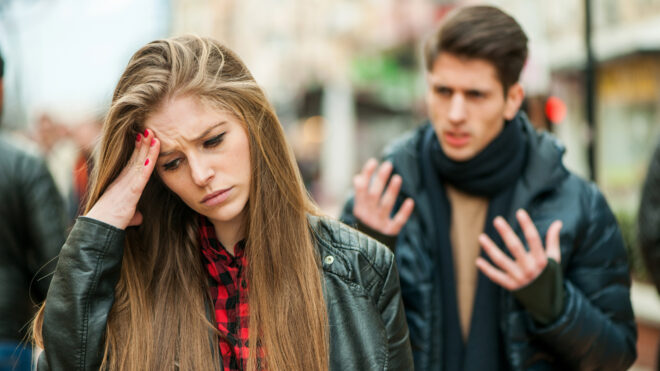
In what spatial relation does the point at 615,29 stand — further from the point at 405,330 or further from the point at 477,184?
the point at 405,330

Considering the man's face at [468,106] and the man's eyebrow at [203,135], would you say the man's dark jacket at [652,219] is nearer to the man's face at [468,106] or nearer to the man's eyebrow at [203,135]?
the man's face at [468,106]

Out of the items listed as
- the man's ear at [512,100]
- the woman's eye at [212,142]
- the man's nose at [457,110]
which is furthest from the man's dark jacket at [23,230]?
the man's ear at [512,100]

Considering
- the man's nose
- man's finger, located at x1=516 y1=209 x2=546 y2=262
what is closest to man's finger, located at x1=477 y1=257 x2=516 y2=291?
man's finger, located at x1=516 y1=209 x2=546 y2=262

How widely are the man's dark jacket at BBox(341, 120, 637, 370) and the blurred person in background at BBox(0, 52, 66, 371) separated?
2115 mm

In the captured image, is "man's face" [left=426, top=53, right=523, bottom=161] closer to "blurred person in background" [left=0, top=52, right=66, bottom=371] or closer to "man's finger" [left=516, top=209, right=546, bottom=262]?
"man's finger" [left=516, top=209, right=546, bottom=262]

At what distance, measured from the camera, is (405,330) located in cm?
231

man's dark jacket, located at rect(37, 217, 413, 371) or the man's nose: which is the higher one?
the man's nose

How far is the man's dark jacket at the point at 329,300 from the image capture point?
6.84 feet

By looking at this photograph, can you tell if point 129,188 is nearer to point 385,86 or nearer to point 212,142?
point 212,142

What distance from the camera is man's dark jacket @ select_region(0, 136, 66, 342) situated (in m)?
3.73

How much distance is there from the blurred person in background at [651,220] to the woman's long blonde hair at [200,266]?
72.8 inches

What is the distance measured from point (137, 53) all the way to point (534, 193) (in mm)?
1682

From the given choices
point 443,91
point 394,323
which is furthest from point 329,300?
point 443,91

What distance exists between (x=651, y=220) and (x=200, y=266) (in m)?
2.17
